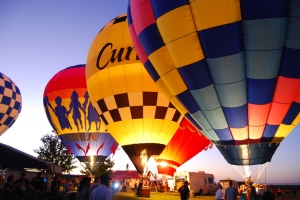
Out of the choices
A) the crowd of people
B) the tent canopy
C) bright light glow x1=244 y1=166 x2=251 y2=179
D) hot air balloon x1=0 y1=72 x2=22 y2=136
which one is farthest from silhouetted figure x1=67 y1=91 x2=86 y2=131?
the crowd of people

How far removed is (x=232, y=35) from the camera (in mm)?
6258

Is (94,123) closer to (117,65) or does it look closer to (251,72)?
(117,65)

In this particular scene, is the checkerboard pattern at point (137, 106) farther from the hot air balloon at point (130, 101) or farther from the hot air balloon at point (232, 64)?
the hot air balloon at point (232, 64)

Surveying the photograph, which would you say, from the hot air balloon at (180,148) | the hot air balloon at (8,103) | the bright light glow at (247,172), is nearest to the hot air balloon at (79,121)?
the hot air balloon at (180,148)

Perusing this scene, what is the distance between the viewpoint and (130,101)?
1166 centimetres

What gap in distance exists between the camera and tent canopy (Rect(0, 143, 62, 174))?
326 inches

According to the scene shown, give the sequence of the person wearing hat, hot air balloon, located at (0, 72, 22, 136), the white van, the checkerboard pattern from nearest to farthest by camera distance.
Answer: the person wearing hat < the checkerboard pattern < the white van < hot air balloon, located at (0, 72, 22, 136)

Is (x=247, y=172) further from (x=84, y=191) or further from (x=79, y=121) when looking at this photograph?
(x=79, y=121)

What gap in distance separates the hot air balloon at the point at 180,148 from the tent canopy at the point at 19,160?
11.5m

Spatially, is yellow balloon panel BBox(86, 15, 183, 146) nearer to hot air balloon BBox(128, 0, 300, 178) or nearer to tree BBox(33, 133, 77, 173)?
hot air balloon BBox(128, 0, 300, 178)

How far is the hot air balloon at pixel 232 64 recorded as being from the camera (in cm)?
607

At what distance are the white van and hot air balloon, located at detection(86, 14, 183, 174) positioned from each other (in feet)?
26.9

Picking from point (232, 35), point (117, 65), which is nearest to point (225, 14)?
point (232, 35)

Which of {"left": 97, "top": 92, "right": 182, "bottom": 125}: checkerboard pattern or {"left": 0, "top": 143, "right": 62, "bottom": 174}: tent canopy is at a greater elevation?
{"left": 97, "top": 92, "right": 182, "bottom": 125}: checkerboard pattern
